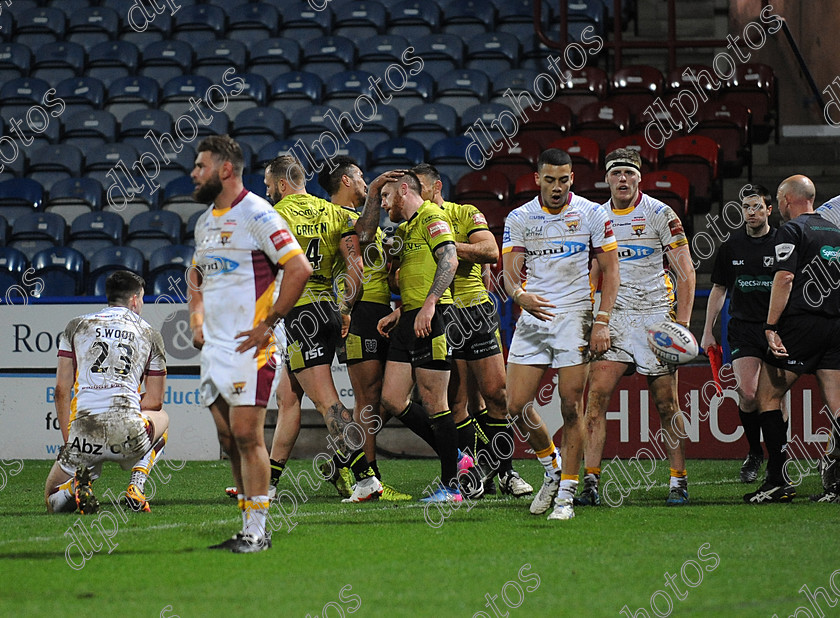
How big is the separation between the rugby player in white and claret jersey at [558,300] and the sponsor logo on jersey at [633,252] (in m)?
0.76

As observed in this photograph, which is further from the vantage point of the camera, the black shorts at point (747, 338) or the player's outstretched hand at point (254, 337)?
the black shorts at point (747, 338)

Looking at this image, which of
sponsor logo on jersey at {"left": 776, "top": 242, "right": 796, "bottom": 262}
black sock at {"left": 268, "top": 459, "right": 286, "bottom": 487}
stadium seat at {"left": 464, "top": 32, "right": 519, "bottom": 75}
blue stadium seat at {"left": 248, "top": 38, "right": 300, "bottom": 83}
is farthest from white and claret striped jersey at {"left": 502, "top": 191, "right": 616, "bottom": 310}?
blue stadium seat at {"left": 248, "top": 38, "right": 300, "bottom": 83}

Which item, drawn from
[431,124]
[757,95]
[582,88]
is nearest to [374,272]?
[431,124]

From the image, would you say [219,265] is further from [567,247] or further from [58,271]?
[58,271]

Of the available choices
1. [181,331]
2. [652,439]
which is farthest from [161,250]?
[652,439]

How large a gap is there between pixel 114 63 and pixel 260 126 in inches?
138

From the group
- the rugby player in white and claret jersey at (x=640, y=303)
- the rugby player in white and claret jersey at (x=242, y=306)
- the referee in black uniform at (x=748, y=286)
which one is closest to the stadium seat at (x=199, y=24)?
the referee in black uniform at (x=748, y=286)

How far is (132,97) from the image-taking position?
16562 millimetres

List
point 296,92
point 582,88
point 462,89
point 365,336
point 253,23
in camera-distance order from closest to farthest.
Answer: point 365,336
point 582,88
point 462,89
point 296,92
point 253,23

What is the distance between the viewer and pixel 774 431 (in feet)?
24.4

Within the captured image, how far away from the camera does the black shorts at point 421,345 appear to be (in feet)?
23.7

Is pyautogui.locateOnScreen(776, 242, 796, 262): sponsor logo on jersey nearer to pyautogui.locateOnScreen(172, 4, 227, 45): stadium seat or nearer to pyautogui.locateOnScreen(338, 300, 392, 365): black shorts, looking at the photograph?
pyautogui.locateOnScreen(338, 300, 392, 365): black shorts

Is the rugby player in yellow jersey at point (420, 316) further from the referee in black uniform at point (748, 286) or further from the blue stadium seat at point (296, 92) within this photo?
the blue stadium seat at point (296, 92)

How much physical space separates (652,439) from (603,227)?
4.65 m
